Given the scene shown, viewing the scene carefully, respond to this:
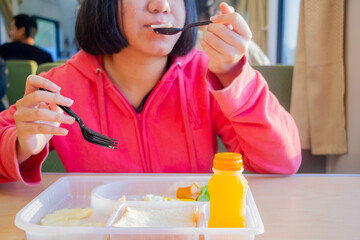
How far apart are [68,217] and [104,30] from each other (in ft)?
2.08

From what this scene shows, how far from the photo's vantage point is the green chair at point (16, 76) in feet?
6.92

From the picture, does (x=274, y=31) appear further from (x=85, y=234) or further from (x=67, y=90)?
(x=85, y=234)

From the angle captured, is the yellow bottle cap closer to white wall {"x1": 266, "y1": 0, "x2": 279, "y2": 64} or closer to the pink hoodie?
the pink hoodie

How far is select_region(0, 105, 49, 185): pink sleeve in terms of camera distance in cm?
88

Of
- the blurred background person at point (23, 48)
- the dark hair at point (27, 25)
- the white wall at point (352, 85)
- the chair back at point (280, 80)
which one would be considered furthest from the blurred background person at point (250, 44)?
the dark hair at point (27, 25)

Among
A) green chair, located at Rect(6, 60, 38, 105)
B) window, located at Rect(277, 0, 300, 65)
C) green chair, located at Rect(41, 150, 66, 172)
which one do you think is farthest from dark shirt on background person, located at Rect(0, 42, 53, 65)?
window, located at Rect(277, 0, 300, 65)

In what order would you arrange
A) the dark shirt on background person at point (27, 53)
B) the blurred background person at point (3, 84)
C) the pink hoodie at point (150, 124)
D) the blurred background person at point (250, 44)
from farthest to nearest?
the dark shirt on background person at point (27, 53)
the blurred background person at point (250, 44)
the blurred background person at point (3, 84)
the pink hoodie at point (150, 124)

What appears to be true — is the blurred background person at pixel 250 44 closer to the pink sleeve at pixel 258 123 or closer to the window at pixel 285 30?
the pink sleeve at pixel 258 123

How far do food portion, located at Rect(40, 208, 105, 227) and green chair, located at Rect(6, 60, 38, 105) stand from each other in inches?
62.3

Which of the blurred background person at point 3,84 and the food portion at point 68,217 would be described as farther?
the blurred background person at point 3,84

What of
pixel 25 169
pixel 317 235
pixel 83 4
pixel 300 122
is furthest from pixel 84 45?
pixel 300 122

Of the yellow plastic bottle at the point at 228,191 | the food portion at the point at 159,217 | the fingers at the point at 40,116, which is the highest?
the fingers at the point at 40,116

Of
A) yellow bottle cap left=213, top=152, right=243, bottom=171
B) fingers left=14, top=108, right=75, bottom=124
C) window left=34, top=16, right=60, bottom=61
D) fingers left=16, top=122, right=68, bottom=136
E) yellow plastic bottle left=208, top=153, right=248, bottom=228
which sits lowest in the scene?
Answer: yellow plastic bottle left=208, top=153, right=248, bottom=228

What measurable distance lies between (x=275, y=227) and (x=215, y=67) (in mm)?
449
